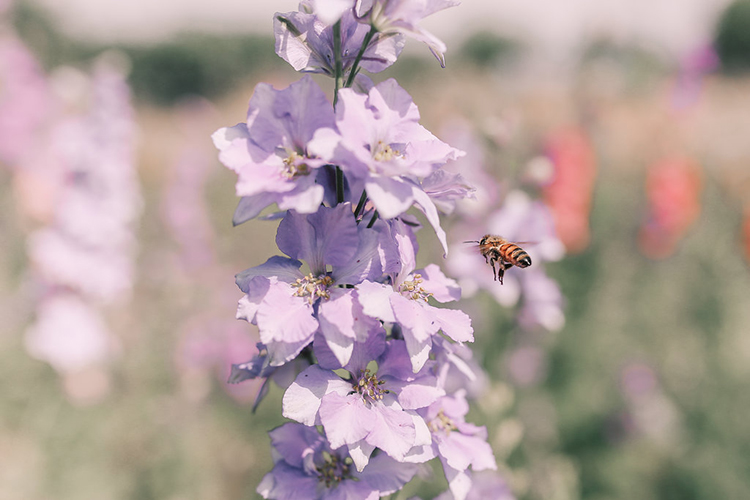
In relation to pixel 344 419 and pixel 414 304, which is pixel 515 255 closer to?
pixel 414 304

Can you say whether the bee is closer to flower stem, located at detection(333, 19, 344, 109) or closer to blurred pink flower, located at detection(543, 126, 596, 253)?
flower stem, located at detection(333, 19, 344, 109)

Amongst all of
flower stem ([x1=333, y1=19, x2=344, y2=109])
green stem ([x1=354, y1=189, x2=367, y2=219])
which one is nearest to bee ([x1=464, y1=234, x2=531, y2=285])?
green stem ([x1=354, y1=189, x2=367, y2=219])

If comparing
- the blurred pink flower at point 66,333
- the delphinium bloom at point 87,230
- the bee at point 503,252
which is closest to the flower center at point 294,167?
the bee at point 503,252

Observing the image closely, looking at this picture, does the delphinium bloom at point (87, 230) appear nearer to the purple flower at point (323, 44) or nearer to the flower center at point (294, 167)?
the purple flower at point (323, 44)

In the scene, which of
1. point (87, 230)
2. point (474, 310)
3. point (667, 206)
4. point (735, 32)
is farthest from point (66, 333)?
point (735, 32)

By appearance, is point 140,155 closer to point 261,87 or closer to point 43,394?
point 43,394
